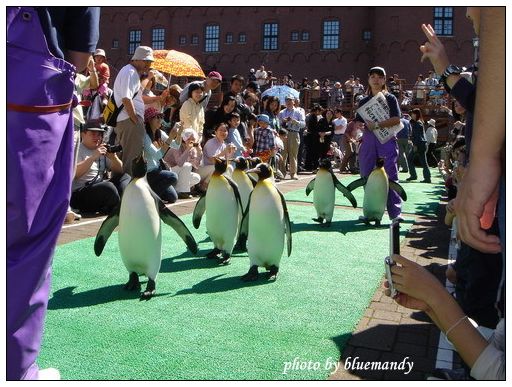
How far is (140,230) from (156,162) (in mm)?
4577

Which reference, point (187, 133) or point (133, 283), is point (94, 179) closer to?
point (187, 133)

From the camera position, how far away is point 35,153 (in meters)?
1.75

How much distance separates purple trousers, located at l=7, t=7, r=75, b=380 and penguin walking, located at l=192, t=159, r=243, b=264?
→ 2.70 m

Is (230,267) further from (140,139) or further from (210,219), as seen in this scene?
(140,139)

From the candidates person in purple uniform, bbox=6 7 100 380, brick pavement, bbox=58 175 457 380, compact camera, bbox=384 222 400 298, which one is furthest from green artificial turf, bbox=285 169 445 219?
person in purple uniform, bbox=6 7 100 380

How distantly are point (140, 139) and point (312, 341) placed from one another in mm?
5036

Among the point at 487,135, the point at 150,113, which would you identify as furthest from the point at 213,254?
the point at 150,113

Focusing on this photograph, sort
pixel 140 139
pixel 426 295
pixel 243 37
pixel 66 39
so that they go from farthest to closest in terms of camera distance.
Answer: pixel 243 37 < pixel 140 139 < pixel 66 39 < pixel 426 295

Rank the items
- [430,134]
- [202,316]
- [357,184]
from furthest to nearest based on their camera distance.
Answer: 1. [430,134]
2. [357,184]
3. [202,316]

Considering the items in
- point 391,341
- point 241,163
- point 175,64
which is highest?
point 175,64

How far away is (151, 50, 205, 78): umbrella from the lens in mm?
14602

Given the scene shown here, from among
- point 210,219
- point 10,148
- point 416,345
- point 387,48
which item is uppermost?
point 387,48

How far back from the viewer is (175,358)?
2.55m

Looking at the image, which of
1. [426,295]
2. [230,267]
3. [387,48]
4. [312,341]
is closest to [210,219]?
[230,267]
